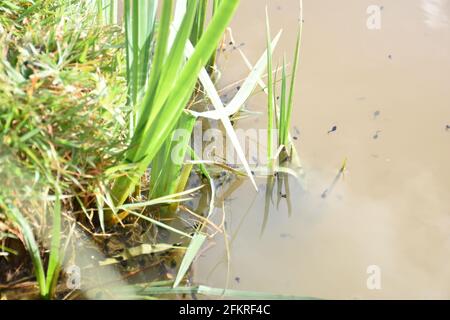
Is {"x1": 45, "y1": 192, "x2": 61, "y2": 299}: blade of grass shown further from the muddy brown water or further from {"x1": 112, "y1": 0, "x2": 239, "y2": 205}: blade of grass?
the muddy brown water

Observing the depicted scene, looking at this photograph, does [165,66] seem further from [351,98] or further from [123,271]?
[351,98]

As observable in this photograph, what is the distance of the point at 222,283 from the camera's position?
1.29m

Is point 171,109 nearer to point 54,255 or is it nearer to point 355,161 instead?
point 54,255

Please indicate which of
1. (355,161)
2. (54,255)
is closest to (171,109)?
(54,255)

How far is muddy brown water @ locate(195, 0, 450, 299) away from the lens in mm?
1326

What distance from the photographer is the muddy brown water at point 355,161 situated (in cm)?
133

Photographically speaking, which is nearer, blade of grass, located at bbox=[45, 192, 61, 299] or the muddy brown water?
blade of grass, located at bbox=[45, 192, 61, 299]

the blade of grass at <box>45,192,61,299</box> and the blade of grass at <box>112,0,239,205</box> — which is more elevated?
the blade of grass at <box>112,0,239,205</box>

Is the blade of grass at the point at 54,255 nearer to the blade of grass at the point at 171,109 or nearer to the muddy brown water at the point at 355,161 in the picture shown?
the blade of grass at the point at 171,109

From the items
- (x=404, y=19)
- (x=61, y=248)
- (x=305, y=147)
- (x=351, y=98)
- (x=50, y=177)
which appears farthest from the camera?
(x=404, y=19)

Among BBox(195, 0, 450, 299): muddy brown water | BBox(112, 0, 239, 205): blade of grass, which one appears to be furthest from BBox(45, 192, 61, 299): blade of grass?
BBox(195, 0, 450, 299): muddy brown water

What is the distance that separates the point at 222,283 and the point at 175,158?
1.02ft

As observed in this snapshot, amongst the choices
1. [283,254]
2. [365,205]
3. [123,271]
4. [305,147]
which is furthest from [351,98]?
[123,271]

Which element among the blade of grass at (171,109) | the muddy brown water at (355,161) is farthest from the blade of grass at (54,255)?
the muddy brown water at (355,161)
